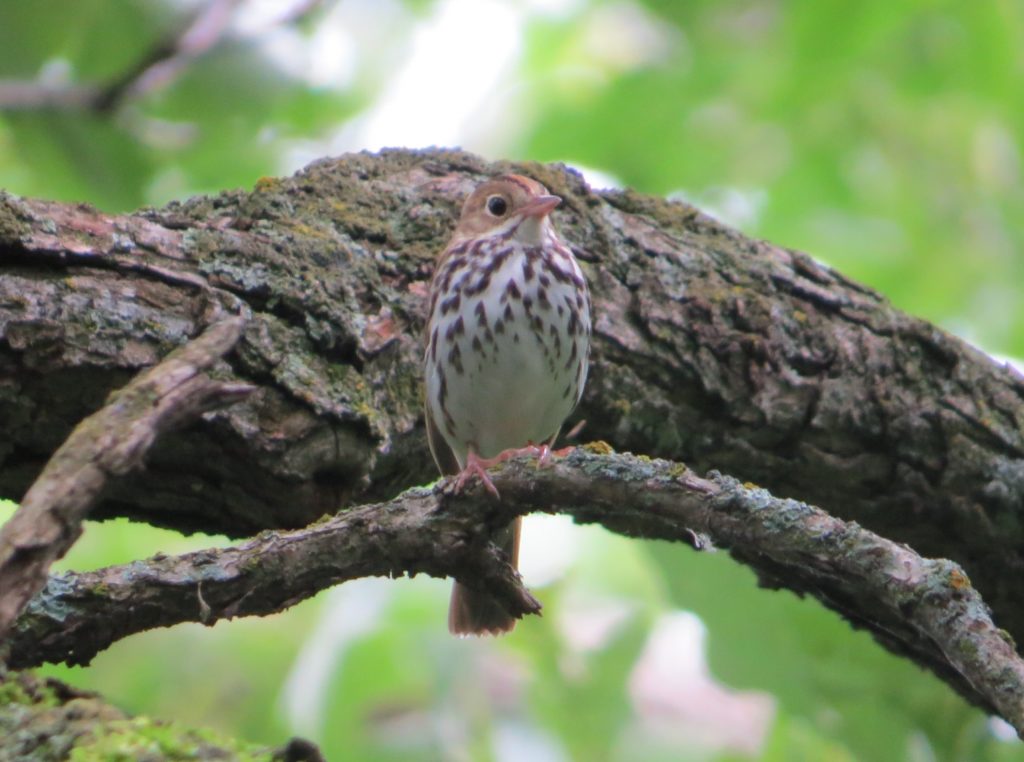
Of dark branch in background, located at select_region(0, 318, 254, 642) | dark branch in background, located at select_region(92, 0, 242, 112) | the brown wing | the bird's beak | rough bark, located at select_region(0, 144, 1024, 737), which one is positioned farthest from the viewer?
dark branch in background, located at select_region(92, 0, 242, 112)

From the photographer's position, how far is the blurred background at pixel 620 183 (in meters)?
3.96

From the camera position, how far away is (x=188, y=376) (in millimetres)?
1823

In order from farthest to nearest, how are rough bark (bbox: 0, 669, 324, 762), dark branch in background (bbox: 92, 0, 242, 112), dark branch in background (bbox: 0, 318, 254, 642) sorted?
dark branch in background (bbox: 92, 0, 242, 112) < rough bark (bbox: 0, 669, 324, 762) < dark branch in background (bbox: 0, 318, 254, 642)

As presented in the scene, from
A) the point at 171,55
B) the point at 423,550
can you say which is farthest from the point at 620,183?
the point at 423,550

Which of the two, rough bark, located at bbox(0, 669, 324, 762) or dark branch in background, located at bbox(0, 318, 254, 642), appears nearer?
dark branch in background, located at bbox(0, 318, 254, 642)

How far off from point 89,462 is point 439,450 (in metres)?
2.00

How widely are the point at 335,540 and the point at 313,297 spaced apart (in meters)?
0.90

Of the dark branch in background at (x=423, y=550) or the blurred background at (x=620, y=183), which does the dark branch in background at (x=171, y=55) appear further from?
the dark branch in background at (x=423, y=550)

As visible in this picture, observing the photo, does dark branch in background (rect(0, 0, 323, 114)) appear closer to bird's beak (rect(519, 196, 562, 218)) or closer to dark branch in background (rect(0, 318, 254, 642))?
bird's beak (rect(519, 196, 562, 218))

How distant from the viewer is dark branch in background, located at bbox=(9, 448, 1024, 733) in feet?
6.82

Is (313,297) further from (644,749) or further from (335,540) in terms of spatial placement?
(644,749)

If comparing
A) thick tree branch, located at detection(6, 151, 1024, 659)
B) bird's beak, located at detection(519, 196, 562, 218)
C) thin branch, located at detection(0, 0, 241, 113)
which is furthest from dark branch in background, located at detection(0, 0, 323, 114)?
bird's beak, located at detection(519, 196, 562, 218)

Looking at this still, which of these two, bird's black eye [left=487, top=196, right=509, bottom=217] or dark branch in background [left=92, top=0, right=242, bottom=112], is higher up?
dark branch in background [left=92, top=0, right=242, bottom=112]

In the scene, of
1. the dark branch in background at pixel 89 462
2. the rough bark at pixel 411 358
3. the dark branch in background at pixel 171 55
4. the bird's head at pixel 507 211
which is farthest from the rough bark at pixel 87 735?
the dark branch in background at pixel 171 55
